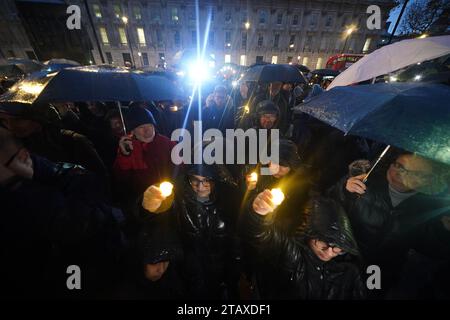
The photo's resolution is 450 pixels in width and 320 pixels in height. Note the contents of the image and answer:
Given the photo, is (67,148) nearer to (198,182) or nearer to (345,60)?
(198,182)

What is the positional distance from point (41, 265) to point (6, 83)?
10040mm

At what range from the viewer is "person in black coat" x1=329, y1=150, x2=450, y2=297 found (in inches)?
72.7

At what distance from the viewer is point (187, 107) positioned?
214 inches

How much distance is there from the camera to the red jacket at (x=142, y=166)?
285cm

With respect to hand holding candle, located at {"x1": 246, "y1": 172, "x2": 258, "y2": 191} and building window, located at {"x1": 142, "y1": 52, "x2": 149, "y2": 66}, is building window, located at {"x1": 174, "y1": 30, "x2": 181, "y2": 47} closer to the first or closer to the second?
building window, located at {"x1": 142, "y1": 52, "x2": 149, "y2": 66}

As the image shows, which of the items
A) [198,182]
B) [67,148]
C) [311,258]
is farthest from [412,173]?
[67,148]

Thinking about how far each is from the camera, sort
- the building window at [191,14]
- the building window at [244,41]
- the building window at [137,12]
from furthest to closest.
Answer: the building window at [244,41] → the building window at [191,14] → the building window at [137,12]

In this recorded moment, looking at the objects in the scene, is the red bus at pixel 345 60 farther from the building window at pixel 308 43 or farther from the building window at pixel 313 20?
the building window at pixel 313 20

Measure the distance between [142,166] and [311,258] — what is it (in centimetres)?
260

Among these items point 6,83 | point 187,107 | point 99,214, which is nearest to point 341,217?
point 99,214

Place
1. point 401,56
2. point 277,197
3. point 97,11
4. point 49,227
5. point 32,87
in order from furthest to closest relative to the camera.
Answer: point 97,11
point 32,87
point 401,56
point 277,197
point 49,227

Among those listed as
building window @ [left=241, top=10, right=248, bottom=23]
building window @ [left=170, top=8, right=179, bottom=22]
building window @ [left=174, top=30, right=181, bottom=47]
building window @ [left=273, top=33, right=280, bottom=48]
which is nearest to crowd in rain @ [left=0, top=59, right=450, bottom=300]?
building window @ [left=174, top=30, right=181, bottom=47]

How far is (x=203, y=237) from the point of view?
92.7 inches

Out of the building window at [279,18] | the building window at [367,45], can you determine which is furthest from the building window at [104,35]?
the building window at [367,45]
